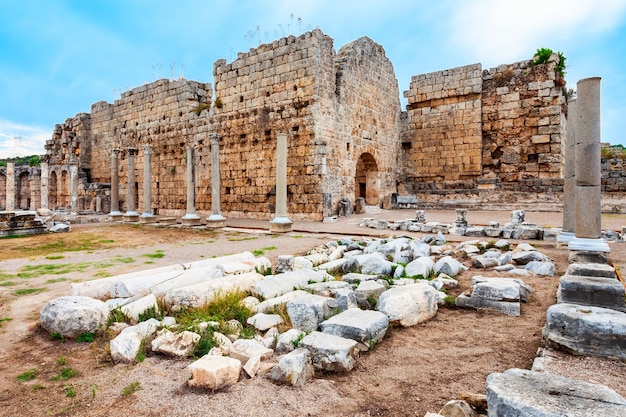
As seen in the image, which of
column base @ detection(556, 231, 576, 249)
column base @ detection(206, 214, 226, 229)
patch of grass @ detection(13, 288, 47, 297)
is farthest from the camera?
column base @ detection(206, 214, 226, 229)

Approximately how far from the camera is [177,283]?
16.3 ft

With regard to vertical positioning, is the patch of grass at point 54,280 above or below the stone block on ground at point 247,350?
above

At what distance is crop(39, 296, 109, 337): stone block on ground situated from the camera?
370 cm

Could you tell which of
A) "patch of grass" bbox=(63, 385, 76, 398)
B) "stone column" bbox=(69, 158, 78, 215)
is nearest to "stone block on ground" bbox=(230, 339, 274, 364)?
"patch of grass" bbox=(63, 385, 76, 398)

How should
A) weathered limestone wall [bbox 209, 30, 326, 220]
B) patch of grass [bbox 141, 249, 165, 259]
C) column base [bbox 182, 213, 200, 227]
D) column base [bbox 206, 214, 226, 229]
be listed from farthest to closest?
column base [bbox 182, 213, 200, 227]
weathered limestone wall [bbox 209, 30, 326, 220]
column base [bbox 206, 214, 226, 229]
patch of grass [bbox 141, 249, 165, 259]

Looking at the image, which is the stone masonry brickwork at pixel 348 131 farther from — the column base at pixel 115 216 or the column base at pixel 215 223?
the column base at pixel 215 223

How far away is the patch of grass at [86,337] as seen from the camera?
3672 millimetres

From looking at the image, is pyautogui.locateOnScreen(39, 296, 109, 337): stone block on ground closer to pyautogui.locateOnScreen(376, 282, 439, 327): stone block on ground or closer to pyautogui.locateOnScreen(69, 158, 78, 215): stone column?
pyautogui.locateOnScreen(376, 282, 439, 327): stone block on ground

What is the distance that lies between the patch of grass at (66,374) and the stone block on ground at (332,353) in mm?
1815

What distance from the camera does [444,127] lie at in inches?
719

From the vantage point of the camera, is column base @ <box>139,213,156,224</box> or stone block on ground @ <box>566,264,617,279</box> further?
column base @ <box>139,213,156,224</box>

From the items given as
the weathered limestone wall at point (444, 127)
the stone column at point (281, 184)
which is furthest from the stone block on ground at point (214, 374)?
the weathered limestone wall at point (444, 127)

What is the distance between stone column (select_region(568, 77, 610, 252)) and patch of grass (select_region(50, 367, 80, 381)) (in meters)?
6.52

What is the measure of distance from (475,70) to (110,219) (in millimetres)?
18473
